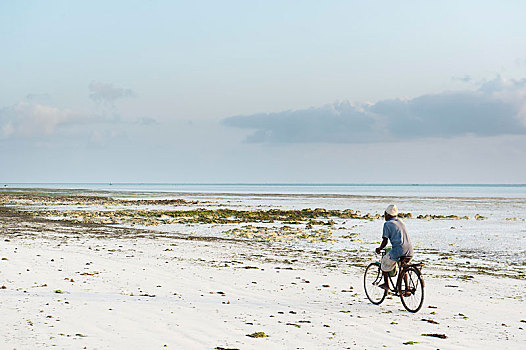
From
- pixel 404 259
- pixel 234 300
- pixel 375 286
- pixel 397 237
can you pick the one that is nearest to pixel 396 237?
pixel 397 237

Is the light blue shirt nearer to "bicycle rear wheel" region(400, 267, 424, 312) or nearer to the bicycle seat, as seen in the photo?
the bicycle seat

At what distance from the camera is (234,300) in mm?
11305

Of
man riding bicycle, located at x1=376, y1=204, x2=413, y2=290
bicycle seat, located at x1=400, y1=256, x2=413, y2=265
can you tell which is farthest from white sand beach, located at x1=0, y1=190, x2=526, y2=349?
man riding bicycle, located at x1=376, y1=204, x2=413, y2=290

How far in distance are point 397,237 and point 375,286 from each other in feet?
4.89

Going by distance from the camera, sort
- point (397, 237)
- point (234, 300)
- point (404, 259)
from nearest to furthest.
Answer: point (397, 237)
point (404, 259)
point (234, 300)

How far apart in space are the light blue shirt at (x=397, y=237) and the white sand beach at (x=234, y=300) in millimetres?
1260

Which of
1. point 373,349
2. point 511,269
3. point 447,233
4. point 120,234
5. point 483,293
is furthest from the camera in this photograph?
point 447,233

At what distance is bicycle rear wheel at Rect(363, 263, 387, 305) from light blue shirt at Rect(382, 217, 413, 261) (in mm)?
873

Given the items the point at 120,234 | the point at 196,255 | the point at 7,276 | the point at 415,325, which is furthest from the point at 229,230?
the point at 415,325

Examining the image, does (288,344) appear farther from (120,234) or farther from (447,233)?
(447,233)

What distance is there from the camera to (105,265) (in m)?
15.5

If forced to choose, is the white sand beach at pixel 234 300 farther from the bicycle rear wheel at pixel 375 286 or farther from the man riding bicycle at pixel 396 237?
the man riding bicycle at pixel 396 237

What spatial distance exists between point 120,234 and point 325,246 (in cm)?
1101

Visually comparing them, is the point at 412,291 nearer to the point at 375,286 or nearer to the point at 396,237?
the point at 375,286
